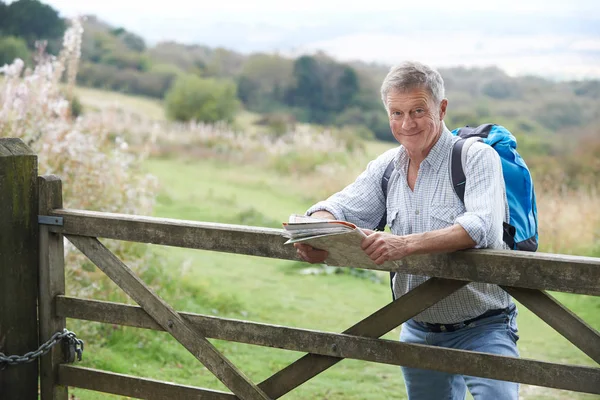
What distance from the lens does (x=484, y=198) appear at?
9.91ft

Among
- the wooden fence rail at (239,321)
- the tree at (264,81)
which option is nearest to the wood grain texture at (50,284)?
the wooden fence rail at (239,321)

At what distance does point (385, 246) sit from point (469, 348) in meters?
0.73

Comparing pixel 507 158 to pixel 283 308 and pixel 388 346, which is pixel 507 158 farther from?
pixel 283 308

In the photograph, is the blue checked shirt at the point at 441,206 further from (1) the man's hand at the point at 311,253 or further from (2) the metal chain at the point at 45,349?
(2) the metal chain at the point at 45,349

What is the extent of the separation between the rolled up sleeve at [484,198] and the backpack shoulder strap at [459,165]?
1.1 inches

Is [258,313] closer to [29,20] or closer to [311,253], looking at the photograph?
[311,253]

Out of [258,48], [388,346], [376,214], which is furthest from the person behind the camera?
[258,48]

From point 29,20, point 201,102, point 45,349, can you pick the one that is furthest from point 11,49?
point 201,102

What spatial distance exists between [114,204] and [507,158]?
5137mm

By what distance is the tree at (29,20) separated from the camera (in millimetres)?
14333

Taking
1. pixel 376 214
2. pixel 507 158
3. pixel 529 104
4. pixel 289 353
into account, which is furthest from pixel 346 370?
pixel 529 104

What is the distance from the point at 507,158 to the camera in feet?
10.7

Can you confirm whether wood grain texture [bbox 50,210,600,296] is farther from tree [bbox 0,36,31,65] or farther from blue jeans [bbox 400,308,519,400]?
tree [bbox 0,36,31,65]

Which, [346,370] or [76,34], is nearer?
[346,370]
